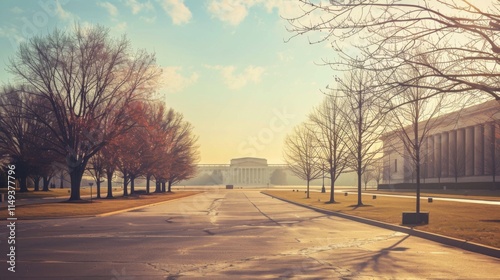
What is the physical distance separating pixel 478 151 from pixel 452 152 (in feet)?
29.9

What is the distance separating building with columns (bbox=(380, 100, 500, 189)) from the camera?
7775 centimetres

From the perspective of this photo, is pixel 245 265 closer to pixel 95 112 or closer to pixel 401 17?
pixel 401 17

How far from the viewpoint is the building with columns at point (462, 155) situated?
77.8m

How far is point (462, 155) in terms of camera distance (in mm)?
94125

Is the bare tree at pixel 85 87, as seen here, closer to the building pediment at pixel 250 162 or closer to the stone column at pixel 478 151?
the stone column at pixel 478 151

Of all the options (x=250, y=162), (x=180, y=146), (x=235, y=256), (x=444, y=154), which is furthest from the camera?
(x=250, y=162)

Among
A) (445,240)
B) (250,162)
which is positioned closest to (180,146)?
(445,240)

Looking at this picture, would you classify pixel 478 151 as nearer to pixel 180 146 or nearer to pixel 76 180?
pixel 180 146

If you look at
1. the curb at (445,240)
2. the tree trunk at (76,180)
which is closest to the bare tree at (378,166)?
the curb at (445,240)

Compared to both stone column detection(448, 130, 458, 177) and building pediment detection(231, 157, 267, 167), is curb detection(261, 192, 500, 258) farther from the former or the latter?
building pediment detection(231, 157, 267, 167)

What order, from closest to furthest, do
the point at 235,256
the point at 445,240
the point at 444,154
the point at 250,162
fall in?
the point at 235,256, the point at 445,240, the point at 444,154, the point at 250,162

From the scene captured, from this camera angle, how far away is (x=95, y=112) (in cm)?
4697

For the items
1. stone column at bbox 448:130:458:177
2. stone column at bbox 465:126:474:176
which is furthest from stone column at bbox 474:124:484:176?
stone column at bbox 448:130:458:177

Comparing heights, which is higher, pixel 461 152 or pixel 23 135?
pixel 23 135
